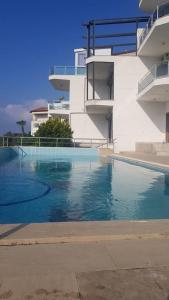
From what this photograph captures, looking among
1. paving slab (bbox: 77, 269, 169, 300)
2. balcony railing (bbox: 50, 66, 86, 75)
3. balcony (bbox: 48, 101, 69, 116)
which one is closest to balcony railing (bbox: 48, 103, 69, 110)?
balcony (bbox: 48, 101, 69, 116)

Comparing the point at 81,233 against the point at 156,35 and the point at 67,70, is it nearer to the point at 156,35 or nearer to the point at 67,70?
the point at 156,35

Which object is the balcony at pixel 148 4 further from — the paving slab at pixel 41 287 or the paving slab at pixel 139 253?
the paving slab at pixel 41 287

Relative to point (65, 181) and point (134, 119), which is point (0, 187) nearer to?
point (65, 181)

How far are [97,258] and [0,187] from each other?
6.65 meters

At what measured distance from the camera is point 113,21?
22547mm

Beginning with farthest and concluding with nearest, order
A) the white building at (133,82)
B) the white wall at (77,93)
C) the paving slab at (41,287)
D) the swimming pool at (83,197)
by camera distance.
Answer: the white wall at (77,93)
the white building at (133,82)
the swimming pool at (83,197)
the paving slab at (41,287)

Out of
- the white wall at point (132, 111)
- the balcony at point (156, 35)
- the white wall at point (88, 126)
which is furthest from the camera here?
the white wall at point (88, 126)

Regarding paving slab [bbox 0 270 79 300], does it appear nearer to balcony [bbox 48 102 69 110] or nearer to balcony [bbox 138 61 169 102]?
balcony [bbox 138 61 169 102]

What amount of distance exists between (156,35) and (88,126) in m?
10.2

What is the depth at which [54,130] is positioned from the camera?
23.5 metres

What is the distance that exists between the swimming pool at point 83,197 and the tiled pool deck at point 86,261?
1.87m

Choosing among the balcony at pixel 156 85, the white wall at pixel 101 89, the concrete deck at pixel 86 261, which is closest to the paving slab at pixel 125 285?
the concrete deck at pixel 86 261

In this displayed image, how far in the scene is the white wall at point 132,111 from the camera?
861 inches

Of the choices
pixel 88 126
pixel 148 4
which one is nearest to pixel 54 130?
pixel 88 126
